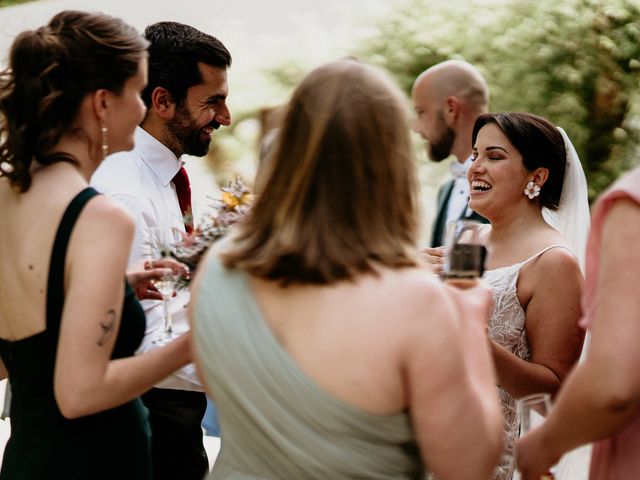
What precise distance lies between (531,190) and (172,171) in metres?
1.45

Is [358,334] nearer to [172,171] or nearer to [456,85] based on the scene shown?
[172,171]

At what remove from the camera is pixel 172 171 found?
3955mm

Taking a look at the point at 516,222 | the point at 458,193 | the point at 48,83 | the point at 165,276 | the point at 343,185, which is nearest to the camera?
the point at 343,185

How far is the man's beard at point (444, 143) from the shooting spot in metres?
6.86

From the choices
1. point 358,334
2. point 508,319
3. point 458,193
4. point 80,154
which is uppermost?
point 80,154

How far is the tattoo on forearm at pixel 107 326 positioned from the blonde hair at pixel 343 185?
471mm

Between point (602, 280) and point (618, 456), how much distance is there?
51 centimetres

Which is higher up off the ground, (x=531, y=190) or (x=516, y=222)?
(x=531, y=190)

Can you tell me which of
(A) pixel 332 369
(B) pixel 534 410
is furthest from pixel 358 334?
(B) pixel 534 410

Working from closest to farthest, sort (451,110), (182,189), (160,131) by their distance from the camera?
(160,131)
(182,189)
(451,110)

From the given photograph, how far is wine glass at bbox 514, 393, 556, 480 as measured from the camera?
243 cm

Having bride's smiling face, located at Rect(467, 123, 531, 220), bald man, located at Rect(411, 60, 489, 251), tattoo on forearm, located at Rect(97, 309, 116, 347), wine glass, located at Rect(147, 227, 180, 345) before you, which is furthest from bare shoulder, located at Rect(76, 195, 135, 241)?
bald man, located at Rect(411, 60, 489, 251)

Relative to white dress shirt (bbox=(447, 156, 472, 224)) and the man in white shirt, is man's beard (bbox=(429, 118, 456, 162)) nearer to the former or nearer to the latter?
white dress shirt (bbox=(447, 156, 472, 224))

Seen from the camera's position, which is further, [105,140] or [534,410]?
[105,140]
